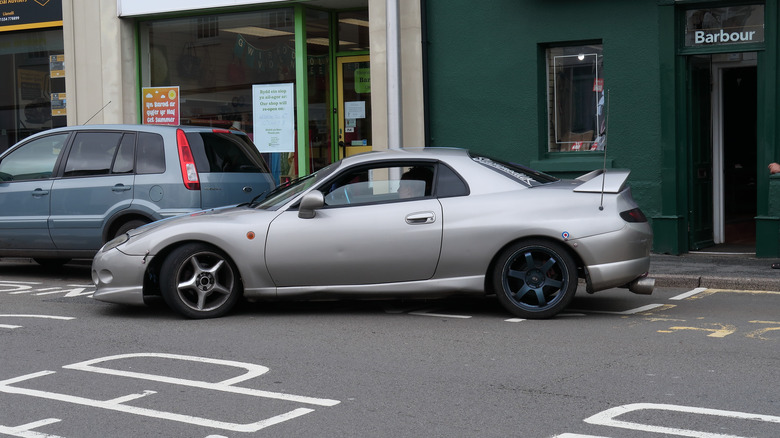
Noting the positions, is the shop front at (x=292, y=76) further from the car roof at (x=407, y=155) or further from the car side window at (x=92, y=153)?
the car roof at (x=407, y=155)

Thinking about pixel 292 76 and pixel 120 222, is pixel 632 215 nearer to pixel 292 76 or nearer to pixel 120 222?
pixel 120 222

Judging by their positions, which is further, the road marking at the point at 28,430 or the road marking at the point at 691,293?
the road marking at the point at 691,293

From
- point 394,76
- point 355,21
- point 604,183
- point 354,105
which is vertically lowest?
point 604,183

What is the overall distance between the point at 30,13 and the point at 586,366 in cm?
1465

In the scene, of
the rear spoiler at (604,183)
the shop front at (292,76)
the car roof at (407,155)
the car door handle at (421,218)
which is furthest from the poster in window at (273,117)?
the rear spoiler at (604,183)

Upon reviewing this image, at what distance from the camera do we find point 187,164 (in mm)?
10531

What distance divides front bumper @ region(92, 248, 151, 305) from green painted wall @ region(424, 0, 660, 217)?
6588 millimetres

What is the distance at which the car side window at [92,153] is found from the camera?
11.0 meters

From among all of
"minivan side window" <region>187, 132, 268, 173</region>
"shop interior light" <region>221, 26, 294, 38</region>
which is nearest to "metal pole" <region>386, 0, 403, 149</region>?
"shop interior light" <region>221, 26, 294, 38</region>

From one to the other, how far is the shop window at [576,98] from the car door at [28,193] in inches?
251

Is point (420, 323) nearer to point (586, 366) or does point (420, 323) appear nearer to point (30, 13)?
point (586, 366)

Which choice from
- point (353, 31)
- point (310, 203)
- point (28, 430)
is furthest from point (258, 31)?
point (28, 430)

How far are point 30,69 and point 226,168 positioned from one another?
9.23 meters

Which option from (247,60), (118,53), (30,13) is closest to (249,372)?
(247,60)
